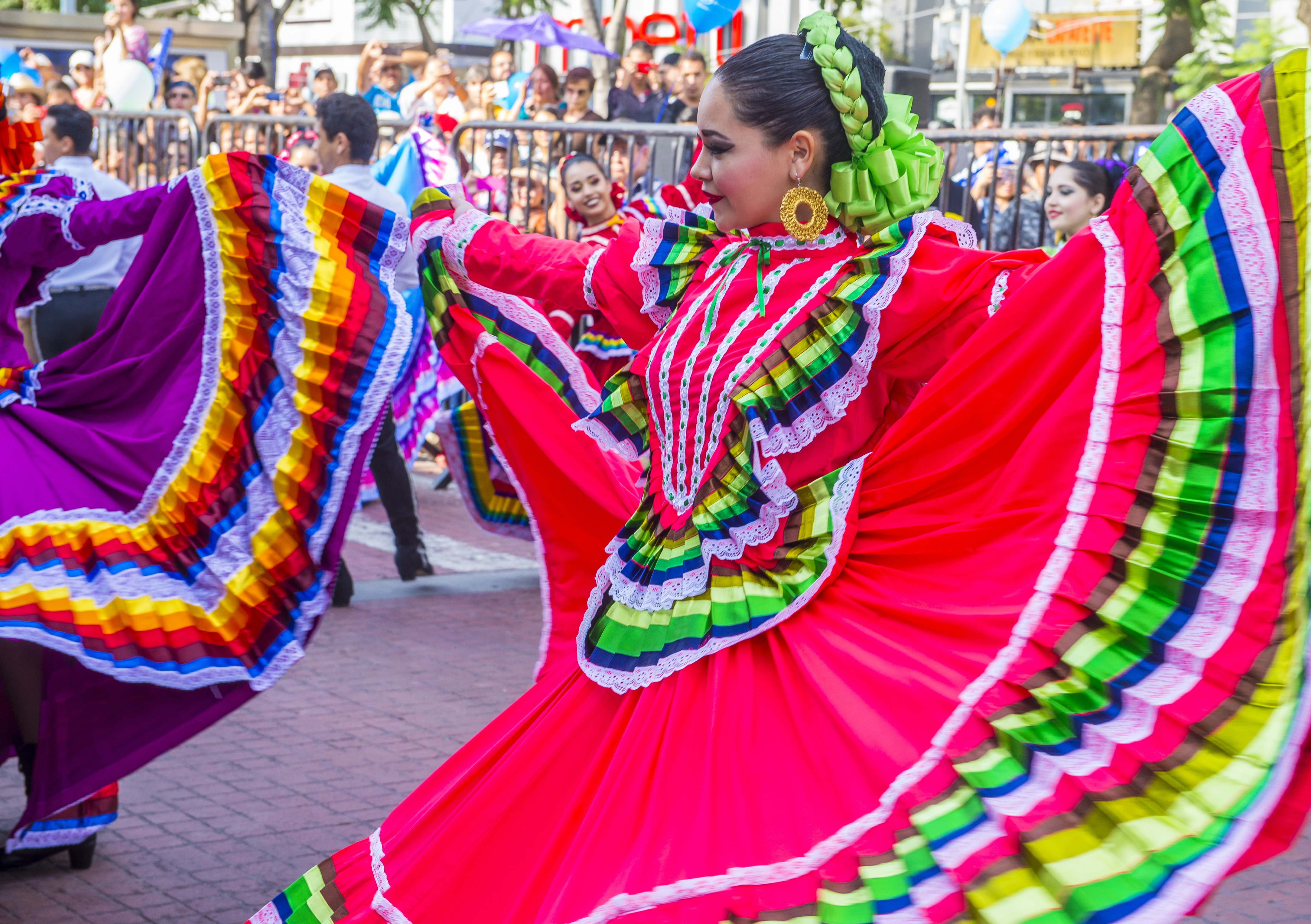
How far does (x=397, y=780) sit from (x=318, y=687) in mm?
1035

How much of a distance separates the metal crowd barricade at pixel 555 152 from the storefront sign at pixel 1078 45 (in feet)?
68.3

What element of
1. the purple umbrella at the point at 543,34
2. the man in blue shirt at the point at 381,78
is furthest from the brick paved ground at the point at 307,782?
the purple umbrella at the point at 543,34

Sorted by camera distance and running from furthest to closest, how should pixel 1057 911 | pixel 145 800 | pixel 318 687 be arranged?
pixel 318 687, pixel 145 800, pixel 1057 911

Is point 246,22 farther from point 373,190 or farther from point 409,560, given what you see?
point 409,560

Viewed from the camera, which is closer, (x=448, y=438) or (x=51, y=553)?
(x=51, y=553)

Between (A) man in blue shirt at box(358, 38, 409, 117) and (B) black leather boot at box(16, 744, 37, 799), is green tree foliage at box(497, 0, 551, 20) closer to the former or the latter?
(A) man in blue shirt at box(358, 38, 409, 117)

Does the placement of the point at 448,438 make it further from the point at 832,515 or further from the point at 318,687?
the point at 832,515

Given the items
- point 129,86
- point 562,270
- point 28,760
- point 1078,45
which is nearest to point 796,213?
point 562,270

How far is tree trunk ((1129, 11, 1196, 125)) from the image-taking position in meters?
15.8

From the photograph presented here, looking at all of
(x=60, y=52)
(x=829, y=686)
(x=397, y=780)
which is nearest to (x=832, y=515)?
(x=829, y=686)

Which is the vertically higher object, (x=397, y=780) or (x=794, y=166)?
(x=794, y=166)

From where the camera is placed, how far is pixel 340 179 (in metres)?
6.48

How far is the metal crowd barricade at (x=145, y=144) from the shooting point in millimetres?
11078

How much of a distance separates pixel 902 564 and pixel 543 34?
13383 mm
